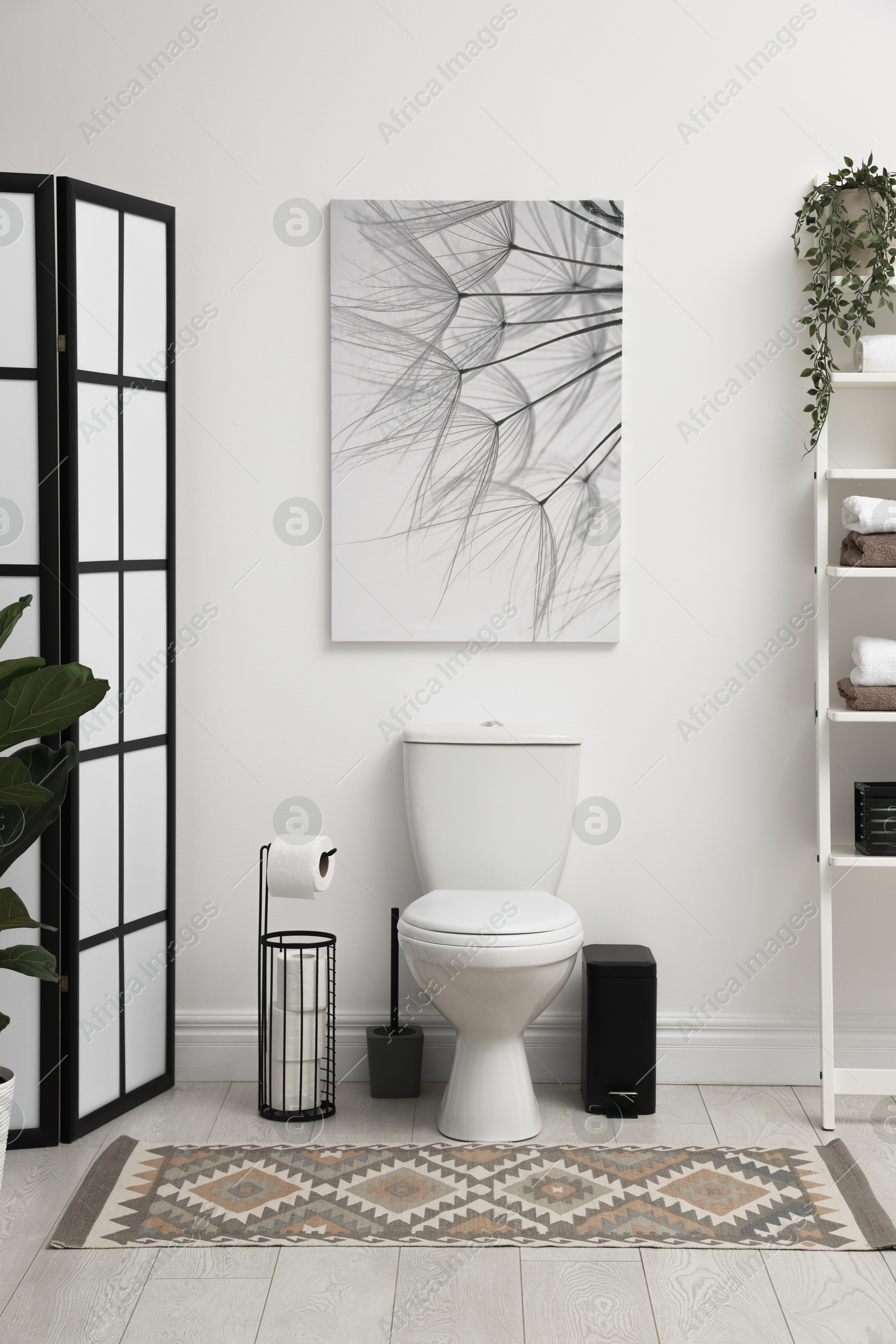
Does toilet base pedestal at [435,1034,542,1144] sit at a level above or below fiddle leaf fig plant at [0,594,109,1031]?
below

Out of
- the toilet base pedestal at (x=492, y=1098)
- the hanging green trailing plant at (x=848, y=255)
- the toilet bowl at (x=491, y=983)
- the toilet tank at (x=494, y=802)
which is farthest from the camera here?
the toilet tank at (x=494, y=802)

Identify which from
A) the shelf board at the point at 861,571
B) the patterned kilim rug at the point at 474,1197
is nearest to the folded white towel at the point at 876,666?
the shelf board at the point at 861,571

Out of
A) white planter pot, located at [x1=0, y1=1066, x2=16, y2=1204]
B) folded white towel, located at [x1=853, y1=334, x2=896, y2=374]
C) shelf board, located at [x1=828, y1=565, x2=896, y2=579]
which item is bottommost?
white planter pot, located at [x1=0, y1=1066, x2=16, y2=1204]

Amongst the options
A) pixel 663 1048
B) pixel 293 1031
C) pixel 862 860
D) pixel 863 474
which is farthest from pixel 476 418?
pixel 663 1048

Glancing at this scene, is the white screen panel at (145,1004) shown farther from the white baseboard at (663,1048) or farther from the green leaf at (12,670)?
the green leaf at (12,670)

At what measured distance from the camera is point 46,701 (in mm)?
2018

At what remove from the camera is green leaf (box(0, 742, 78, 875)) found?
210cm

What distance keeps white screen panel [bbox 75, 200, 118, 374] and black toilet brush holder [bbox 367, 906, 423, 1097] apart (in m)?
1.42

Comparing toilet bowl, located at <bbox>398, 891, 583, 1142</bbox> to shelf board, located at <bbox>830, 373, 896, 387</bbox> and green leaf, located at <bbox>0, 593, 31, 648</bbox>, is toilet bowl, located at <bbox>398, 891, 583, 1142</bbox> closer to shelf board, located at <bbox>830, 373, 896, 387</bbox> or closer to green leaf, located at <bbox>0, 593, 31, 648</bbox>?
green leaf, located at <bbox>0, 593, 31, 648</bbox>

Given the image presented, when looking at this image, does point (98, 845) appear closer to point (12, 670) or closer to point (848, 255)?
point (12, 670)

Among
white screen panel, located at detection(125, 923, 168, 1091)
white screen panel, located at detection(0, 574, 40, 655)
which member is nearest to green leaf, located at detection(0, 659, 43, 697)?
white screen panel, located at detection(0, 574, 40, 655)

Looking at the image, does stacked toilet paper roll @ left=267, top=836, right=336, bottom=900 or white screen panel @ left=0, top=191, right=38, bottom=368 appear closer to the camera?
white screen panel @ left=0, top=191, right=38, bottom=368

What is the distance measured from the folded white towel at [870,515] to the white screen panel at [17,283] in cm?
177

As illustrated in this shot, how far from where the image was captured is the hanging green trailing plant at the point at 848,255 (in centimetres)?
254
